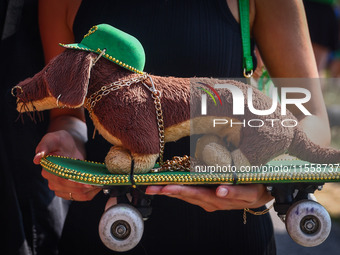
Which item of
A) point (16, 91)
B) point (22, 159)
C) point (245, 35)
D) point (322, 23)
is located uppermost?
point (322, 23)

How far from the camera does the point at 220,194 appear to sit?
0.70m

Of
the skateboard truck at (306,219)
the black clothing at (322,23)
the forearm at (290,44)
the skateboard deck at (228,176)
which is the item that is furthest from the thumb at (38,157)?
the black clothing at (322,23)

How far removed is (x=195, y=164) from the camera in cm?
75

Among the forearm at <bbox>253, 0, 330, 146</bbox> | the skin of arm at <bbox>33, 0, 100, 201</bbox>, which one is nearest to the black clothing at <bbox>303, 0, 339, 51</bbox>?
the forearm at <bbox>253, 0, 330, 146</bbox>

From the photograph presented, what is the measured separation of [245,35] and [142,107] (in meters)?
0.36

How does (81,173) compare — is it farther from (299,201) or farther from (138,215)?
(299,201)

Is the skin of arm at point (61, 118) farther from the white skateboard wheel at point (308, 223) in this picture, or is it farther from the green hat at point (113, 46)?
the white skateboard wheel at point (308, 223)

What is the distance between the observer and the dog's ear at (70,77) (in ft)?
2.26

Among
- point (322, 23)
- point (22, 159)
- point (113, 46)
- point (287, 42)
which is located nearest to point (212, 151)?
point (113, 46)

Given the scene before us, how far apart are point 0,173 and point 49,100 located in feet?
1.86

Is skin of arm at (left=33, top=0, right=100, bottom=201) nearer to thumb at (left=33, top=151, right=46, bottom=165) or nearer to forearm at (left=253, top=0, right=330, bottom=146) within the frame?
thumb at (left=33, top=151, right=46, bottom=165)

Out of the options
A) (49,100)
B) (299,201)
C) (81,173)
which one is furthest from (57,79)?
(299,201)

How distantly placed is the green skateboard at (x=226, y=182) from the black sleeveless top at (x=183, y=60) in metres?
0.20

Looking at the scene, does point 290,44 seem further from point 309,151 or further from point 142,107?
point 142,107
